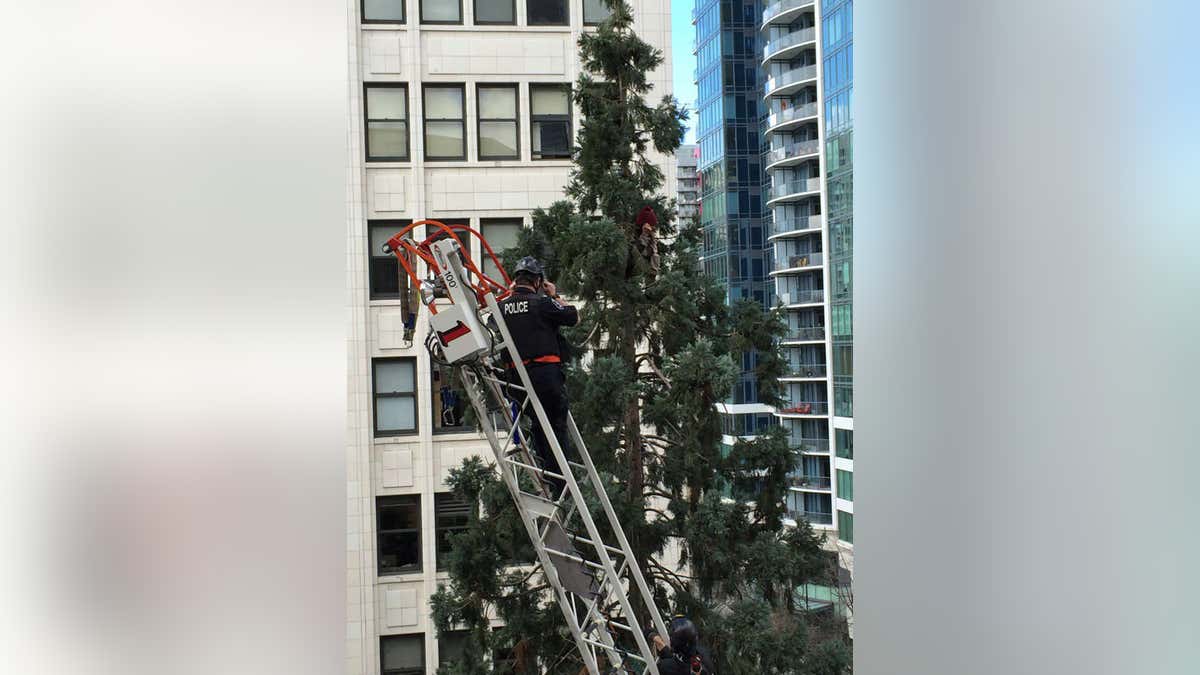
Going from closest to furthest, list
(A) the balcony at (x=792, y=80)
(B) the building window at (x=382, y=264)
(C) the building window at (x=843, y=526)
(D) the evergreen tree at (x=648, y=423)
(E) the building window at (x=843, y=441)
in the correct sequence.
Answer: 1. (D) the evergreen tree at (x=648, y=423)
2. (B) the building window at (x=382, y=264)
3. (C) the building window at (x=843, y=526)
4. (E) the building window at (x=843, y=441)
5. (A) the balcony at (x=792, y=80)

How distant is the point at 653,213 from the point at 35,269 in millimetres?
6797

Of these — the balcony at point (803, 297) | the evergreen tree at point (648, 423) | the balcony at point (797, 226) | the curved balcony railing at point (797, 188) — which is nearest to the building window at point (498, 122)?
the evergreen tree at point (648, 423)

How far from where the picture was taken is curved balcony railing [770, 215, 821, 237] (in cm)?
2566

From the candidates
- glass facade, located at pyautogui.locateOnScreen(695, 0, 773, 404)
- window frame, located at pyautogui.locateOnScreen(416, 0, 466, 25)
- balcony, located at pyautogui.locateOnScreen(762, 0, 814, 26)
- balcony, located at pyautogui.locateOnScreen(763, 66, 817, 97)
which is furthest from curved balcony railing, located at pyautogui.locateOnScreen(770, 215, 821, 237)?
window frame, located at pyautogui.locateOnScreen(416, 0, 466, 25)

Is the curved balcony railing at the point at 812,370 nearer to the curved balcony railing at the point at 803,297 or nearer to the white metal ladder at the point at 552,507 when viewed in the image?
the curved balcony railing at the point at 803,297

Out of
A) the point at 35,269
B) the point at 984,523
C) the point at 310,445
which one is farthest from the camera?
the point at 984,523

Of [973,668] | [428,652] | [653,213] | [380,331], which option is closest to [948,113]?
[973,668]

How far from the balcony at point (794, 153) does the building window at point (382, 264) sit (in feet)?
49.9

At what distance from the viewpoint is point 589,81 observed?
7.19 m

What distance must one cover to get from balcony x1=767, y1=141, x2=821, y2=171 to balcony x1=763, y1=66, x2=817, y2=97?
176cm

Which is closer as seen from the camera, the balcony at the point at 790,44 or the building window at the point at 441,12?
the building window at the point at 441,12

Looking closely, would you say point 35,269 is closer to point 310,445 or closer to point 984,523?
point 310,445

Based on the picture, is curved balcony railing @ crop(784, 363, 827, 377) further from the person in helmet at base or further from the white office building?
the person in helmet at base

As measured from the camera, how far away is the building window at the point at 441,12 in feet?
42.3
